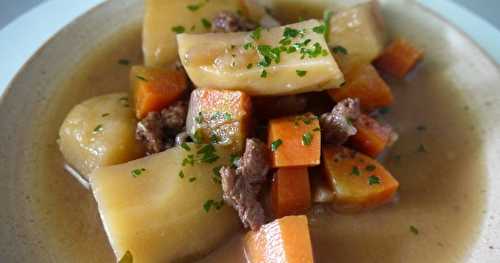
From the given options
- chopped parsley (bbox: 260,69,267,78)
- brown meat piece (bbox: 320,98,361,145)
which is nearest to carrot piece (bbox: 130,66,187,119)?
chopped parsley (bbox: 260,69,267,78)

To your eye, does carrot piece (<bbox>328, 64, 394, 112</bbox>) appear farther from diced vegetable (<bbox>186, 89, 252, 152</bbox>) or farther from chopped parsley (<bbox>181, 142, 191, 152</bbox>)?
chopped parsley (<bbox>181, 142, 191, 152</bbox>)

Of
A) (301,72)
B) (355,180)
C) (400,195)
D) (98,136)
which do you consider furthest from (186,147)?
(400,195)

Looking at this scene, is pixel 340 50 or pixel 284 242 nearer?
pixel 284 242

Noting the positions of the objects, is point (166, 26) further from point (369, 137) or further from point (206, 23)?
point (369, 137)

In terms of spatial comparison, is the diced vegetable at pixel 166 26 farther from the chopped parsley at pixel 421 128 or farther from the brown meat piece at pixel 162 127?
the chopped parsley at pixel 421 128

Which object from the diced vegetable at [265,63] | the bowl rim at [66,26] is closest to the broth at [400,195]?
the bowl rim at [66,26]

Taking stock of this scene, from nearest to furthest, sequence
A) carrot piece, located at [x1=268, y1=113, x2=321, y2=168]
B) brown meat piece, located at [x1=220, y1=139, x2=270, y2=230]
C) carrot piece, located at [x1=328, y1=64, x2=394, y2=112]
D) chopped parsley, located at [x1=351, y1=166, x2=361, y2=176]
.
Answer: brown meat piece, located at [x1=220, y1=139, x2=270, y2=230] → carrot piece, located at [x1=268, y1=113, x2=321, y2=168] → chopped parsley, located at [x1=351, y1=166, x2=361, y2=176] → carrot piece, located at [x1=328, y1=64, x2=394, y2=112]

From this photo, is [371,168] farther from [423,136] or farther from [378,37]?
[378,37]
